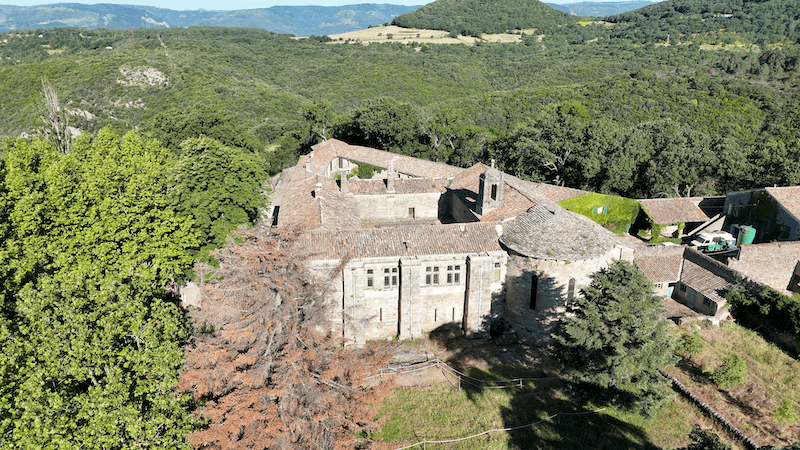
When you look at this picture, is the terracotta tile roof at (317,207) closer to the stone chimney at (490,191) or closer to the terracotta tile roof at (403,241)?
the terracotta tile roof at (403,241)

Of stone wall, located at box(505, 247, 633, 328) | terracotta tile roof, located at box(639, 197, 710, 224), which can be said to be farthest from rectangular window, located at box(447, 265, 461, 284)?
terracotta tile roof, located at box(639, 197, 710, 224)

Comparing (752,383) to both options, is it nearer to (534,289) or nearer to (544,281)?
(544,281)

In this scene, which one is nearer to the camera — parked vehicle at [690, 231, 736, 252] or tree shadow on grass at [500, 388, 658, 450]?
tree shadow on grass at [500, 388, 658, 450]

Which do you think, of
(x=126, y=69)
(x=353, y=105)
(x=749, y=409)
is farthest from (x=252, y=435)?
(x=126, y=69)

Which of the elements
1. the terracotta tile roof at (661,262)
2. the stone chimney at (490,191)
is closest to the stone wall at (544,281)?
the stone chimney at (490,191)

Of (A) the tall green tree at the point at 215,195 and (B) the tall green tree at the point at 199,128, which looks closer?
(A) the tall green tree at the point at 215,195

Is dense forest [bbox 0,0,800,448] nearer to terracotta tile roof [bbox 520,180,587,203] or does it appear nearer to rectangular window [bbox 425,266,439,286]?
rectangular window [bbox 425,266,439,286]
